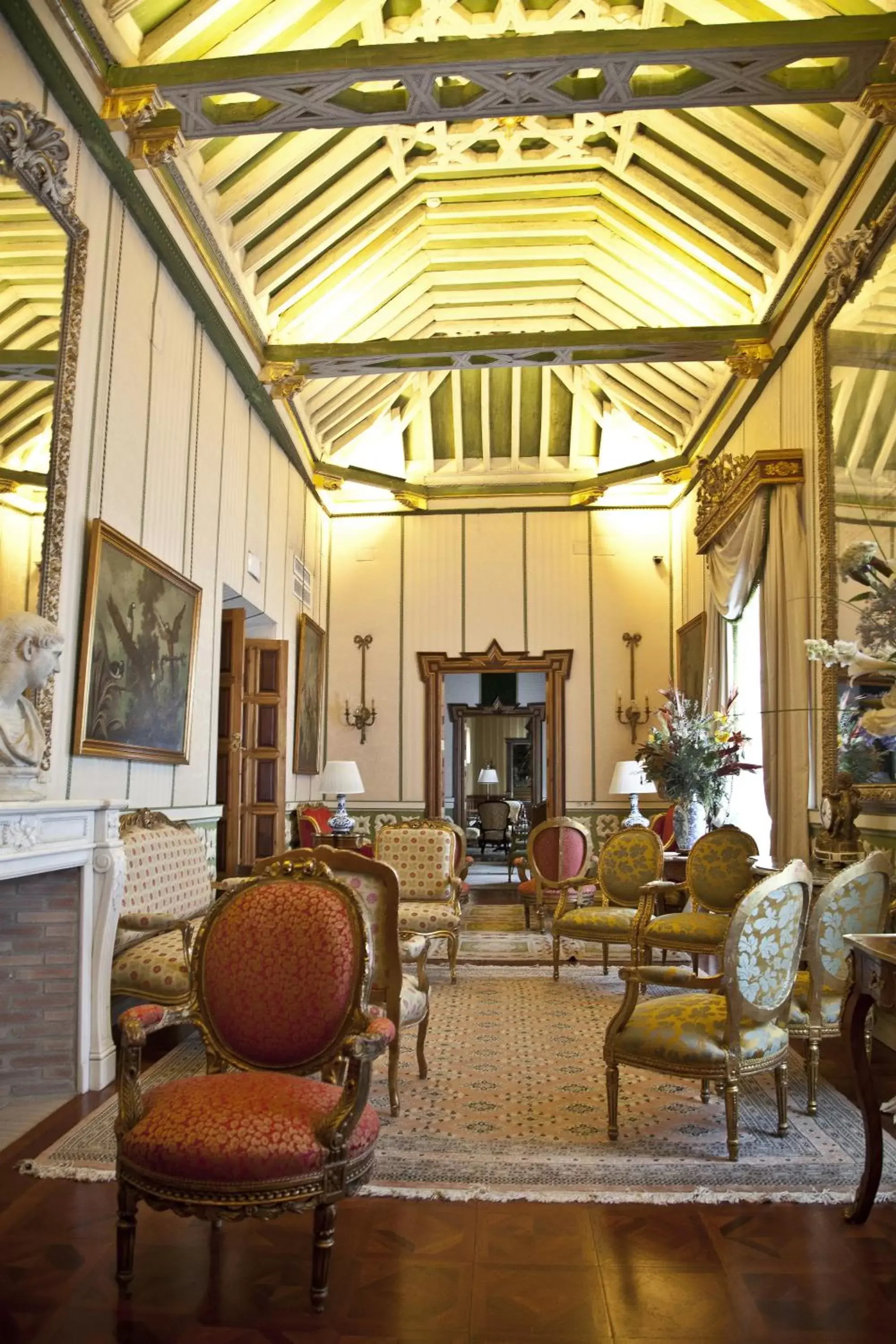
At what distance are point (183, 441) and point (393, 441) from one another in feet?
17.9

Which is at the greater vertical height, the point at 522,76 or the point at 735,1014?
the point at 522,76

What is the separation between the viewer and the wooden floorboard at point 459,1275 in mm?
2240

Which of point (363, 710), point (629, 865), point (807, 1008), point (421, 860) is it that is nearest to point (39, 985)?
point (421, 860)

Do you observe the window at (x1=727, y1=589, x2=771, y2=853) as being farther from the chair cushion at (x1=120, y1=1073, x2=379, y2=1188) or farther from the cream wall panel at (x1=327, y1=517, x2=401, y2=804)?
the chair cushion at (x1=120, y1=1073, x2=379, y2=1188)

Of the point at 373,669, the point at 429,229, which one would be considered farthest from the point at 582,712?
the point at 429,229

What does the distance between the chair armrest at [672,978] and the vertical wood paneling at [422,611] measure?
7.61 metres

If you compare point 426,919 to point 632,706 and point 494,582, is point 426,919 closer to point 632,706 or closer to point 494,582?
point 632,706

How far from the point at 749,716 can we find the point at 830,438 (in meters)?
2.80

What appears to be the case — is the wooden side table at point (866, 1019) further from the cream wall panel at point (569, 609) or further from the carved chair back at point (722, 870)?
the cream wall panel at point (569, 609)

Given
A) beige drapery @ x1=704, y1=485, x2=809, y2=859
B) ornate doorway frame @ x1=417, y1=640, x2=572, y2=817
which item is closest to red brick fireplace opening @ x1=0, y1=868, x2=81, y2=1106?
beige drapery @ x1=704, y1=485, x2=809, y2=859

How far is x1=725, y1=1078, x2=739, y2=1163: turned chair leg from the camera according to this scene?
327 centimetres

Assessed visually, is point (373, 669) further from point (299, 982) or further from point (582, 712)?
point (299, 982)

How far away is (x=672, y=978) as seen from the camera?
346cm

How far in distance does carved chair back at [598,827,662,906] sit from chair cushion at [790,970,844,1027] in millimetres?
2464
